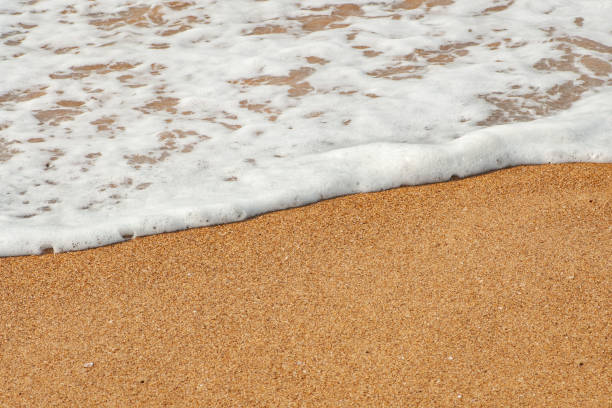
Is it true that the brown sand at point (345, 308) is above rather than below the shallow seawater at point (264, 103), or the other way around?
below

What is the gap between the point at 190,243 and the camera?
3.11 metres

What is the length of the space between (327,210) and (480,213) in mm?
731

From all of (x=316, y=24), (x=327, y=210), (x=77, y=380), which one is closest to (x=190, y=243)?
(x=327, y=210)

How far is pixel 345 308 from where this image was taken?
2602 mm

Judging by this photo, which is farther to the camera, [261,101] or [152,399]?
[261,101]

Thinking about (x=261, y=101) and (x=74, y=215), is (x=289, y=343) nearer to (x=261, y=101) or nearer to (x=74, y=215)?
(x=74, y=215)

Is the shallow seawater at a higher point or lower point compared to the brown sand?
higher

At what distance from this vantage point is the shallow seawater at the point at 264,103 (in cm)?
346

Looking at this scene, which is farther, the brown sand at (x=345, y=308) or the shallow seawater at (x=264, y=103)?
the shallow seawater at (x=264, y=103)

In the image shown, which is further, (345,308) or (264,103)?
(264,103)

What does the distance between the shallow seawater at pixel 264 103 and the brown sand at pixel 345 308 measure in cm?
23

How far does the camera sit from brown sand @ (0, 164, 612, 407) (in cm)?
226

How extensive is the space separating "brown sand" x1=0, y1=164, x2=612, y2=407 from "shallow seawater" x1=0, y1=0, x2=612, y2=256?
8.9 inches

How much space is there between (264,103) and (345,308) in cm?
214
